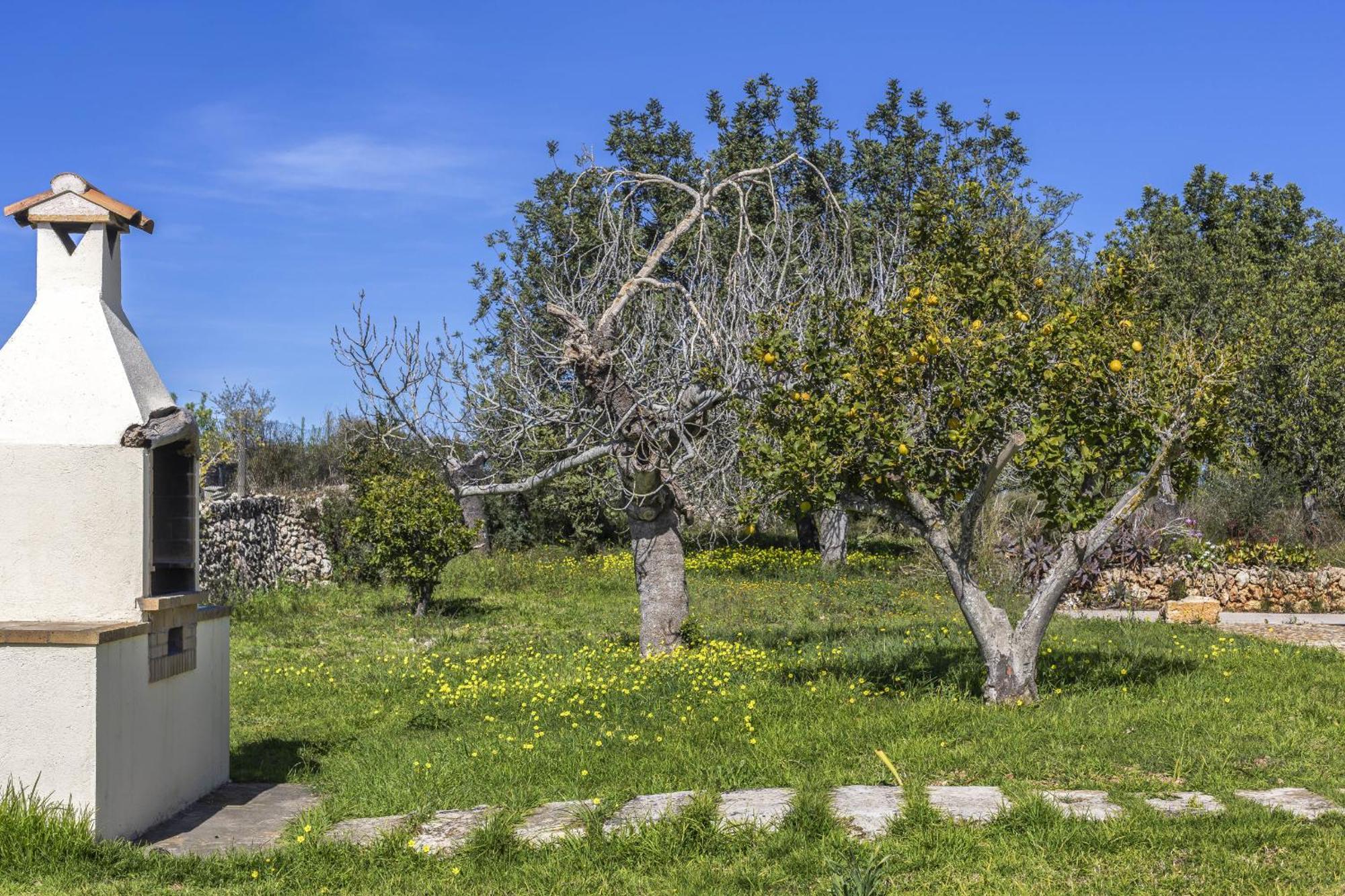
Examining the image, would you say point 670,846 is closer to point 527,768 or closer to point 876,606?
point 527,768

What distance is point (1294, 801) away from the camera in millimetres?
6156

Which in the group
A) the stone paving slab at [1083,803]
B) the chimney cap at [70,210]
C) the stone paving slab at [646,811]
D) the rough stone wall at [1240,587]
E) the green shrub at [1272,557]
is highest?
the chimney cap at [70,210]

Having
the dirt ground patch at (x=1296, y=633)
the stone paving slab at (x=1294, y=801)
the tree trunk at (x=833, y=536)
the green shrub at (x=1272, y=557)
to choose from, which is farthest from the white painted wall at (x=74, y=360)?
the green shrub at (x=1272, y=557)

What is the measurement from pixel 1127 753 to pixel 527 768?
365 centimetres

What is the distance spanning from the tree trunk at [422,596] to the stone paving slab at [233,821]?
8791 millimetres

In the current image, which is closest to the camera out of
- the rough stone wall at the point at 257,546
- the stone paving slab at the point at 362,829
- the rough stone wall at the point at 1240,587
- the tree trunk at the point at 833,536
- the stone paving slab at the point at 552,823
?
the stone paving slab at the point at 552,823

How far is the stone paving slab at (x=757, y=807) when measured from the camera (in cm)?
588

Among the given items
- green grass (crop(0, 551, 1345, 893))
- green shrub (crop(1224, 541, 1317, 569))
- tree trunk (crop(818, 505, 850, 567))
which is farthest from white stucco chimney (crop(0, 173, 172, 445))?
green shrub (crop(1224, 541, 1317, 569))

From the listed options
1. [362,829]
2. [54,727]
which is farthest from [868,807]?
[54,727]

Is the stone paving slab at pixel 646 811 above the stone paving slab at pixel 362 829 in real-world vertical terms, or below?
above

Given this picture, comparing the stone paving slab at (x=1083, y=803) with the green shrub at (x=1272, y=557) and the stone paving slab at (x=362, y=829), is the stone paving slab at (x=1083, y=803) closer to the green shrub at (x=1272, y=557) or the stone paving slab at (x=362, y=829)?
the stone paving slab at (x=362, y=829)

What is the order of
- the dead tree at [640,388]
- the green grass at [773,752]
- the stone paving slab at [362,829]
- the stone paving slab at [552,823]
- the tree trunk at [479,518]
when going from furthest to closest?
the tree trunk at [479,518] → the dead tree at [640,388] → the stone paving slab at [362,829] → the stone paving slab at [552,823] → the green grass at [773,752]

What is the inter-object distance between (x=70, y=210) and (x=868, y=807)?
19.3 feet

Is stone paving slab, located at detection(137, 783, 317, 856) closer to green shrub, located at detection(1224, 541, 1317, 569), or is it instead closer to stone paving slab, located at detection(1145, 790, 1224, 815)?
stone paving slab, located at detection(1145, 790, 1224, 815)
